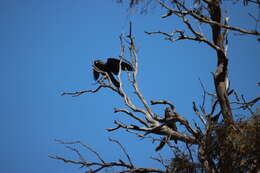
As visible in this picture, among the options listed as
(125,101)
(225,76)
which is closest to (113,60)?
(125,101)

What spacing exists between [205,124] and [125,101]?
1.14 meters

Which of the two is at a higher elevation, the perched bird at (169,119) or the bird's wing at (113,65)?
the bird's wing at (113,65)

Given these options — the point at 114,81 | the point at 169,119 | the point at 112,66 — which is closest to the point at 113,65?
the point at 112,66

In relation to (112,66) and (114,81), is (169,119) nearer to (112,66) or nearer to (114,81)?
(114,81)

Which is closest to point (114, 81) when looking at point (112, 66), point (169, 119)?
point (112, 66)

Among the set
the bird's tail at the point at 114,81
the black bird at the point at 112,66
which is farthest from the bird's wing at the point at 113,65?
the bird's tail at the point at 114,81

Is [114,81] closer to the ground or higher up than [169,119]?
higher up

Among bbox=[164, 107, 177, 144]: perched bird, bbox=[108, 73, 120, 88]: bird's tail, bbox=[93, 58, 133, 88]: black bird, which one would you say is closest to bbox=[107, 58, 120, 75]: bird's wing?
bbox=[93, 58, 133, 88]: black bird

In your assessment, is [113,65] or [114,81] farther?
[113,65]

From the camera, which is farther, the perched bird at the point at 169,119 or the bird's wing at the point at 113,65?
the bird's wing at the point at 113,65

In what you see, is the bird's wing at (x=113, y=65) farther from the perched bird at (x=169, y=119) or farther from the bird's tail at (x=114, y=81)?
the perched bird at (x=169, y=119)

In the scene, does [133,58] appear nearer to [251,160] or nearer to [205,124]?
[205,124]

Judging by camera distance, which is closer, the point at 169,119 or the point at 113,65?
the point at 169,119

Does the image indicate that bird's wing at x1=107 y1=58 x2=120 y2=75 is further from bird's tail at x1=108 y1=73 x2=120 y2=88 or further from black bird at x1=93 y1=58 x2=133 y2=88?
bird's tail at x1=108 y1=73 x2=120 y2=88
